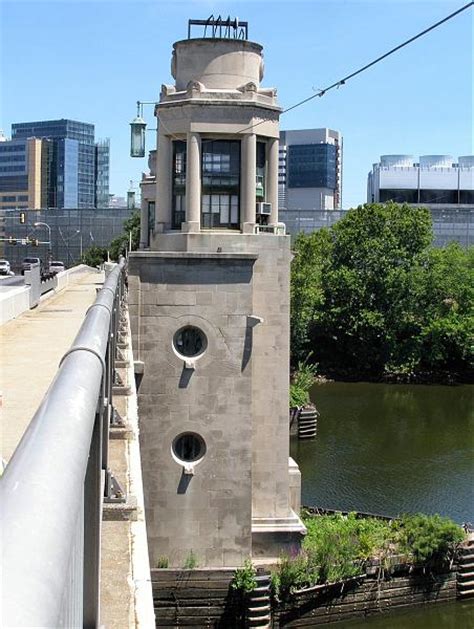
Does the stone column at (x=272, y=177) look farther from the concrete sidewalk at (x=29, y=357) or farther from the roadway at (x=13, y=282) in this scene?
the roadway at (x=13, y=282)

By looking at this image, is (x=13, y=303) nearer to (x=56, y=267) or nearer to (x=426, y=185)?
(x=56, y=267)

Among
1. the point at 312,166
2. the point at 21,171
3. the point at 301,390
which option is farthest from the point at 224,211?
the point at 312,166

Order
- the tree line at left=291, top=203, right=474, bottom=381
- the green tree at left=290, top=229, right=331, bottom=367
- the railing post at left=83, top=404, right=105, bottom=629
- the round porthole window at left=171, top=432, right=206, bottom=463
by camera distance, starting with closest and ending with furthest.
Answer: the railing post at left=83, top=404, right=105, bottom=629 < the round porthole window at left=171, top=432, right=206, bottom=463 < the green tree at left=290, top=229, right=331, bottom=367 < the tree line at left=291, top=203, right=474, bottom=381

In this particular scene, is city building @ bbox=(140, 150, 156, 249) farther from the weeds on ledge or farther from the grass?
the weeds on ledge

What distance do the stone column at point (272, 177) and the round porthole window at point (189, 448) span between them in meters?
5.19

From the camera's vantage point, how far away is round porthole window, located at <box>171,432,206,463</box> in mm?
19406

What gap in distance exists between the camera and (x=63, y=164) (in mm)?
161125

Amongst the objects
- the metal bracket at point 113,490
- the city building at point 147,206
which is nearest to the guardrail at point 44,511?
the metal bracket at point 113,490

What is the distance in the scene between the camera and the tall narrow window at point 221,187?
20.5 meters

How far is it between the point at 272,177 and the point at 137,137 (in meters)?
5.58

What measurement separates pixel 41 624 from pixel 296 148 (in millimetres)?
193639

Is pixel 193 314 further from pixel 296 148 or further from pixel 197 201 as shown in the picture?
pixel 296 148

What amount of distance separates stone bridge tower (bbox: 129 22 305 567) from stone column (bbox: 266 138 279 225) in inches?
1.1

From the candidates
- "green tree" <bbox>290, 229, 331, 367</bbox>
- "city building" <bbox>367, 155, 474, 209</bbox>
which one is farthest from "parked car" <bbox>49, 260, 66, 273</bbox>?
"city building" <bbox>367, 155, 474, 209</bbox>
